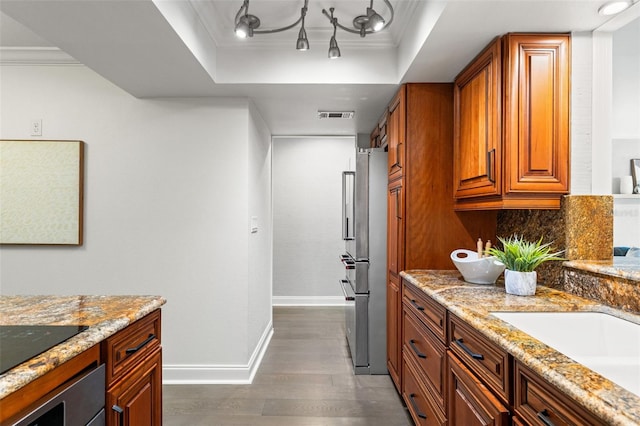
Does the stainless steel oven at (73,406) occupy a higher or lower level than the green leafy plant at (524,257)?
lower

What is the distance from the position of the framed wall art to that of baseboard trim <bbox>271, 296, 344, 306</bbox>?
113 inches

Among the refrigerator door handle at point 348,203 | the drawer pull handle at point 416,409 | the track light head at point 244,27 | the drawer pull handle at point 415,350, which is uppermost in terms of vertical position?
the track light head at point 244,27

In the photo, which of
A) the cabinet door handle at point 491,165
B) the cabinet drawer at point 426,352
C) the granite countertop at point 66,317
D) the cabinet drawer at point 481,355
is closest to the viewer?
the granite countertop at point 66,317

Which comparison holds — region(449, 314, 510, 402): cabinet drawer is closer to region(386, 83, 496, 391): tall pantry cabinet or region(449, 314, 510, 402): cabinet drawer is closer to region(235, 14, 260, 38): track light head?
region(386, 83, 496, 391): tall pantry cabinet

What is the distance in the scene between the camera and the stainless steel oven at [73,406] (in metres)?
0.87

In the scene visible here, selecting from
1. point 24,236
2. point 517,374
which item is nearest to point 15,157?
point 24,236

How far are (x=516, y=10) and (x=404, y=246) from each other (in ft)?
4.93

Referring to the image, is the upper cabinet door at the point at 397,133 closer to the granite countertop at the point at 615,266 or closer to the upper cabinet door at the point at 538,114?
the upper cabinet door at the point at 538,114

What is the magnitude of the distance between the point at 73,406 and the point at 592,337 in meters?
1.84

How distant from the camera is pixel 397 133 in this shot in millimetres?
2652

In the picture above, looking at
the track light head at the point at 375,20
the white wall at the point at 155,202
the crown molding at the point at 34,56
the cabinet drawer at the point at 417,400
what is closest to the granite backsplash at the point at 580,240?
the cabinet drawer at the point at 417,400

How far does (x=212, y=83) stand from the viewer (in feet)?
8.38

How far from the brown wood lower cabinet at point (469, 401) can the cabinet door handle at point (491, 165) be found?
977 millimetres

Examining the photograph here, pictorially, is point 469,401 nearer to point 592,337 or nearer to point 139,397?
point 592,337
